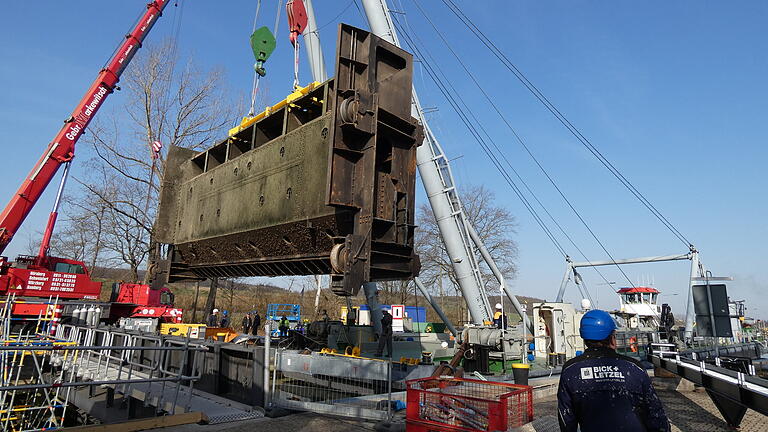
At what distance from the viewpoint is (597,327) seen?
3.01 meters

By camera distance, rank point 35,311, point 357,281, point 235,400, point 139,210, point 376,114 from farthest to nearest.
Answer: point 139,210, point 35,311, point 235,400, point 376,114, point 357,281

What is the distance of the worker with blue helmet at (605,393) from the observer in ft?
8.91

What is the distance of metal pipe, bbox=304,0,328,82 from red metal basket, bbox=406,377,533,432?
546 inches

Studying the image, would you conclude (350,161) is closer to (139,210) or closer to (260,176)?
(260,176)

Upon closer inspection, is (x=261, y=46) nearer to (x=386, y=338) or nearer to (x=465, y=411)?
(x=386, y=338)

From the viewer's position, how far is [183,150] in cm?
1172

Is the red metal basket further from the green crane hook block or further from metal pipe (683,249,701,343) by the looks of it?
Result: metal pipe (683,249,701,343)

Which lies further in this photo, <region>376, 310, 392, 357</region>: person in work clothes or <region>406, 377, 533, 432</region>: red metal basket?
<region>376, 310, 392, 357</region>: person in work clothes

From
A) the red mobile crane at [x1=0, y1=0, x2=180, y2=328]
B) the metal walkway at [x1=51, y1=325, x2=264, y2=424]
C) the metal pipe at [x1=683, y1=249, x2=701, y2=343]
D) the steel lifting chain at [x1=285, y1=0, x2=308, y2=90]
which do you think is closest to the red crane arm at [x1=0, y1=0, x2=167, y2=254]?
the red mobile crane at [x1=0, y1=0, x2=180, y2=328]

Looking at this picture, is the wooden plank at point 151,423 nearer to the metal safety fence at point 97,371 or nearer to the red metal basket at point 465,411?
the metal safety fence at point 97,371

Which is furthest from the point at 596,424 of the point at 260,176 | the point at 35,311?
the point at 35,311

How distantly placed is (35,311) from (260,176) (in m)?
12.0

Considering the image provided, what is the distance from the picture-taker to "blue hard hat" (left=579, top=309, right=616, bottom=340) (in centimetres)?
299

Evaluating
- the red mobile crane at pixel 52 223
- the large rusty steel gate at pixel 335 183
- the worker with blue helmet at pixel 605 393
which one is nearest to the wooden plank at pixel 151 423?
the large rusty steel gate at pixel 335 183
